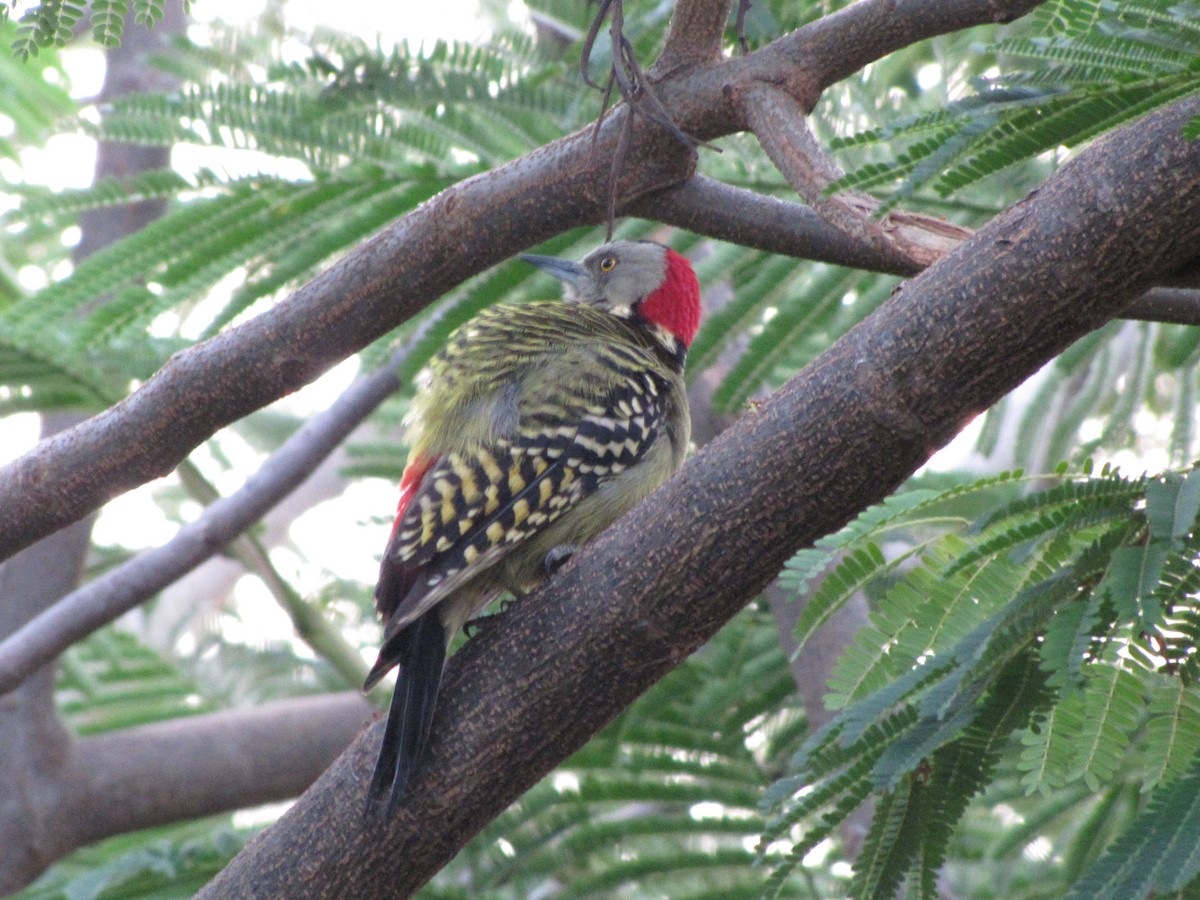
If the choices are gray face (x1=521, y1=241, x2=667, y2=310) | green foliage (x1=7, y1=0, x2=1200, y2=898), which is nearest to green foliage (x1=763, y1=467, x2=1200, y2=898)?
green foliage (x1=7, y1=0, x2=1200, y2=898)

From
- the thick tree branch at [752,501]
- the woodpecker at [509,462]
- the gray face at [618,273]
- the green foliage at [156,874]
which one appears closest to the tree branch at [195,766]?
the green foliage at [156,874]

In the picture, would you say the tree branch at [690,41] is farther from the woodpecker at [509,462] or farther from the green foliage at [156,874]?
the green foliage at [156,874]

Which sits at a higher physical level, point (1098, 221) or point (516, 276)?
point (516, 276)

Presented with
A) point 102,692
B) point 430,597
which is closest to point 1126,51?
point 430,597

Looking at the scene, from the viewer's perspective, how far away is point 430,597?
306 centimetres

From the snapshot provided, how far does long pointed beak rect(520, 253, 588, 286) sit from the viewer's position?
442cm

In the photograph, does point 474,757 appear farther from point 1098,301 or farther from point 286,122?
point 286,122

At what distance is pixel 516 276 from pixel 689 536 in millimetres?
2121

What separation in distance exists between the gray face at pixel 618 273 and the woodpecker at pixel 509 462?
19 cm

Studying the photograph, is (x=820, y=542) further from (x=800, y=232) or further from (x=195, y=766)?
(x=195, y=766)

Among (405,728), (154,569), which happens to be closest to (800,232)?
(405,728)

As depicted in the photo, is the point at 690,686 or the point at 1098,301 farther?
the point at 690,686

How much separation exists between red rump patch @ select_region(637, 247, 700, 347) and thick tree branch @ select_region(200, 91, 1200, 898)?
6.42ft

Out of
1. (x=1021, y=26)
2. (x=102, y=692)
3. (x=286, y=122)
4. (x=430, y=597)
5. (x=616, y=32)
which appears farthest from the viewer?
(x=102, y=692)
